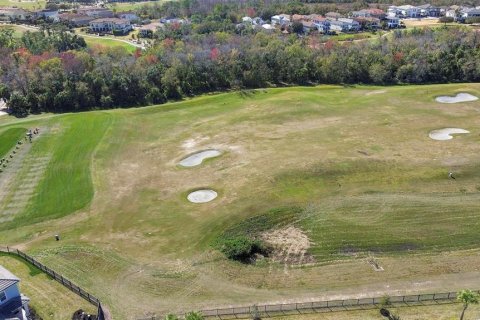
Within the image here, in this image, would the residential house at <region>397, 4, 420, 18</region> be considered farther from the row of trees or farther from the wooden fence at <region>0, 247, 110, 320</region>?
the wooden fence at <region>0, 247, 110, 320</region>

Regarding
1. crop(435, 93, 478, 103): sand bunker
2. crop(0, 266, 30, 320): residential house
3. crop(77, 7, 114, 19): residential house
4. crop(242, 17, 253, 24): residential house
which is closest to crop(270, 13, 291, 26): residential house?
crop(242, 17, 253, 24): residential house

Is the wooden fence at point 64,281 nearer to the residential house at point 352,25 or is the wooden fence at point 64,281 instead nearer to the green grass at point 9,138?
the green grass at point 9,138

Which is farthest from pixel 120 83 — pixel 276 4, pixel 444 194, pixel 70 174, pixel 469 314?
pixel 276 4

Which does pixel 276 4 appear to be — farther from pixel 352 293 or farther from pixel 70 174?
pixel 352 293

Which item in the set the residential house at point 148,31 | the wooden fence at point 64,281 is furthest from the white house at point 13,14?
the wooden fence at point 64,281

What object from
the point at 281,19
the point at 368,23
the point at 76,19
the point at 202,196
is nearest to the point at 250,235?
the point at 202,196

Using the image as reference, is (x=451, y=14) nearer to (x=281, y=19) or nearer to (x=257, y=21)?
(x=281, y=19)
